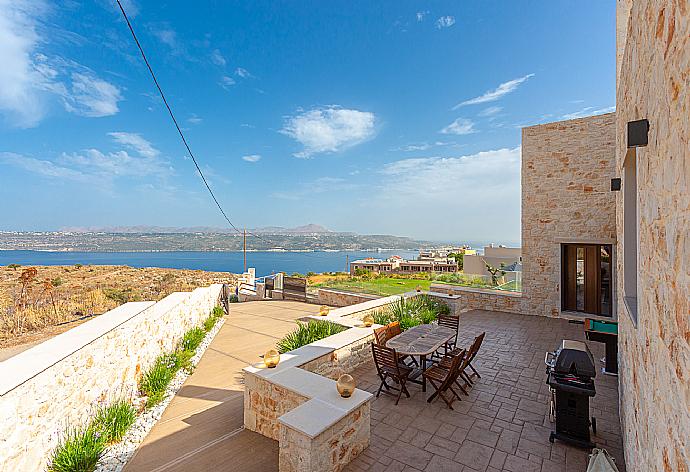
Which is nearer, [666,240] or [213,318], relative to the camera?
[666,240]

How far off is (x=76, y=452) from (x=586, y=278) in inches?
466

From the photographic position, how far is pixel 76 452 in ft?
11.3

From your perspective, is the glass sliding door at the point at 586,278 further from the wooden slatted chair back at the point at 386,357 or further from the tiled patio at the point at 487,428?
the wooden slatted chair back at the point at 386,357

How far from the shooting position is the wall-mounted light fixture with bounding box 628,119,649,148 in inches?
72.1

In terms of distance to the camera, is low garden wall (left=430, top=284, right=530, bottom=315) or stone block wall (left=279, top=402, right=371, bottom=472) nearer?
stone block wall (left=279, top=402, right=371, bottom=472)

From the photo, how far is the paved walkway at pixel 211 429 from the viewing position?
11.7 ft

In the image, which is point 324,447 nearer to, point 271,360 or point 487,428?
point 271,360

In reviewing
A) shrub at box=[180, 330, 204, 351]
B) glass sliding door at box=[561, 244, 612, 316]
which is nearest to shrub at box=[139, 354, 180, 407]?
shrub at box=[180, 330, 204, 351]

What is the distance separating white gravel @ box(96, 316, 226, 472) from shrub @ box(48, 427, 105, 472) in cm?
11

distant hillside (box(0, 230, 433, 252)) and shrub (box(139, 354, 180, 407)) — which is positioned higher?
distant hillside (box(0, 230, 433, 252))

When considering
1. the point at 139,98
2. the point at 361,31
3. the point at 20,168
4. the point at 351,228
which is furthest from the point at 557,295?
the point at 351,228

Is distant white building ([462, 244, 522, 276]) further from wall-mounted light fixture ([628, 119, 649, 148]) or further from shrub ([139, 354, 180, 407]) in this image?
shrub ([139, 354, 180, 407])

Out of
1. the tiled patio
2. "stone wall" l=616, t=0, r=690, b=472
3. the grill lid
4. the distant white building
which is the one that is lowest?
the tiled patio

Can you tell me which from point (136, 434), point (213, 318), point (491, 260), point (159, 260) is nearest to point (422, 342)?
point (136, 434)
